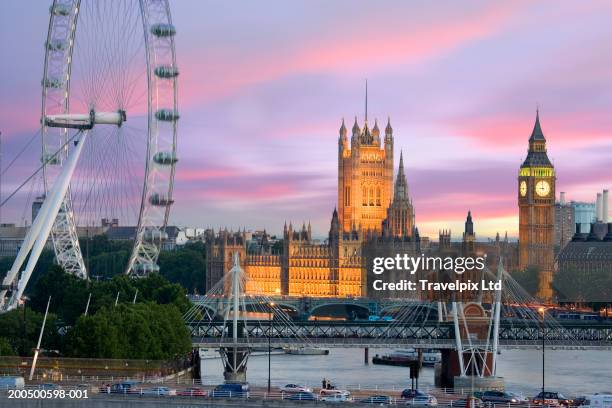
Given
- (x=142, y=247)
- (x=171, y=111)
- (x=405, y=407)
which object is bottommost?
(x=405, y=407)

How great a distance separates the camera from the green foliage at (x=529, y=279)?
530 feet

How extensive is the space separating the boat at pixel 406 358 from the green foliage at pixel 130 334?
87.1 feet

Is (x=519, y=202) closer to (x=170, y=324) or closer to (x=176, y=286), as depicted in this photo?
(x=176, y=286)

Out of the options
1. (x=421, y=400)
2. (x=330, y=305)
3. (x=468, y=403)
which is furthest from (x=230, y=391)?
(x=330, y=305)

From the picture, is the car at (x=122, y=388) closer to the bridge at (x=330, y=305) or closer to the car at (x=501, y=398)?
the car at (x=501, y=398)

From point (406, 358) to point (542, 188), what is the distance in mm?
78734

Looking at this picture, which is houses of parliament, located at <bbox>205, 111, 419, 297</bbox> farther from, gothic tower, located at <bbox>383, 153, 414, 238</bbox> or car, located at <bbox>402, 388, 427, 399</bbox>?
car, located at <bbox>402, 388, 427, 399</bbox>

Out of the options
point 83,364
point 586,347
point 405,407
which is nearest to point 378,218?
point 586,347

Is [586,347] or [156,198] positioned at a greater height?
[156,198]

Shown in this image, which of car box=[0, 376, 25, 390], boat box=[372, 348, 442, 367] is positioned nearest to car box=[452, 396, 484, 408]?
car box=[0, 376, 25, 390]

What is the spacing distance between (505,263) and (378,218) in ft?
57.5

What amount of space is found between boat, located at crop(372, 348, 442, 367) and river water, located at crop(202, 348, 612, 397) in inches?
48.9

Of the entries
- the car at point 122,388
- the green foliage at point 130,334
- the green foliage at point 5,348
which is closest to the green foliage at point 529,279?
the green foliage at point 130,334

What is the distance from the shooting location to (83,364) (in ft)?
198
